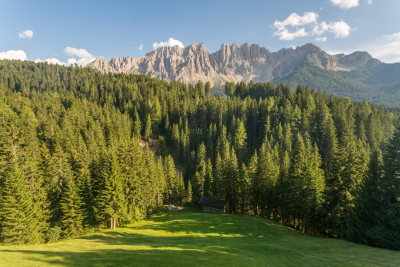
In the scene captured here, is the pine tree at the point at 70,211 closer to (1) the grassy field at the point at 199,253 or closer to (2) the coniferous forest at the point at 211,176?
(2) the coniferous forest at the point at 211,176

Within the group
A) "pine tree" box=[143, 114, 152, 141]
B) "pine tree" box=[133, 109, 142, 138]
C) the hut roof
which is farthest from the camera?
"pine tree" box=[143, 114, 152, 141]

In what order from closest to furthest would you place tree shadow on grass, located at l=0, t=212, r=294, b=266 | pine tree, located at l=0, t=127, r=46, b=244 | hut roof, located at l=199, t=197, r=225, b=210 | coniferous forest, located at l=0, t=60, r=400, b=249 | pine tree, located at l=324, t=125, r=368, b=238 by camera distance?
tree shadow on grass, located at l=0, t=212, r=294, b=266 → coniferous forest, located at l=0, t=60, r=400, b=249 → pine tree, located at l=324, t=125, r=368, b=238 → pine tree, located at l=0, t=127, r=46, b=244 → hut roof, located at l=199, t=197, r=225, b=210

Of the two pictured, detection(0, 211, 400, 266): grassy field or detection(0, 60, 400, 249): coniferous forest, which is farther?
detection(0, 60, 400, 249): coniferous forest

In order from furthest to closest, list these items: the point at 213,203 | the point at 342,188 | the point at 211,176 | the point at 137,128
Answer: the point at 137,128 < the point at 211,176 < the point at 213,203 < the point at 342,188

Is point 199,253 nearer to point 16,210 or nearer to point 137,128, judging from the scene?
point 16,210

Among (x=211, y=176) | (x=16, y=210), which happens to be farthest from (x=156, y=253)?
(x=211, y=176)

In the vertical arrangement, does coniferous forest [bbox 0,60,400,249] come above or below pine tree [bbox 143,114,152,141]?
below

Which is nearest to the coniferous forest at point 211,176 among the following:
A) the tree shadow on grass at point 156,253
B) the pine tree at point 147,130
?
the pine tree at point 147,130

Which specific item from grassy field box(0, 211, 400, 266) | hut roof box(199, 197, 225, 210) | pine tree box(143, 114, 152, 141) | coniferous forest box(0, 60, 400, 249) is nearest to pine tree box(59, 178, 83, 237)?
coniferous forest box(0, 60, 400, 249)

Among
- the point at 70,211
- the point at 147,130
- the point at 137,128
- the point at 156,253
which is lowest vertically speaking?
the point at 70,211

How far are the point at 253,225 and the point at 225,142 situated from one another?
185 ft

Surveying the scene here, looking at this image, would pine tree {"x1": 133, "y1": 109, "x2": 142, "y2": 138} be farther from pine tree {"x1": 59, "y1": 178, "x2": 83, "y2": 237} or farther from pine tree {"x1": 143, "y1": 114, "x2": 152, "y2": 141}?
pine tree {"x1": 59, "y1": 178, "x2": 83, "y2": 237}

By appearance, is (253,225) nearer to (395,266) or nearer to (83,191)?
(395,266)

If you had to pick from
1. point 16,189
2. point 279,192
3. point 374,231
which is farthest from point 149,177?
point 374,231
